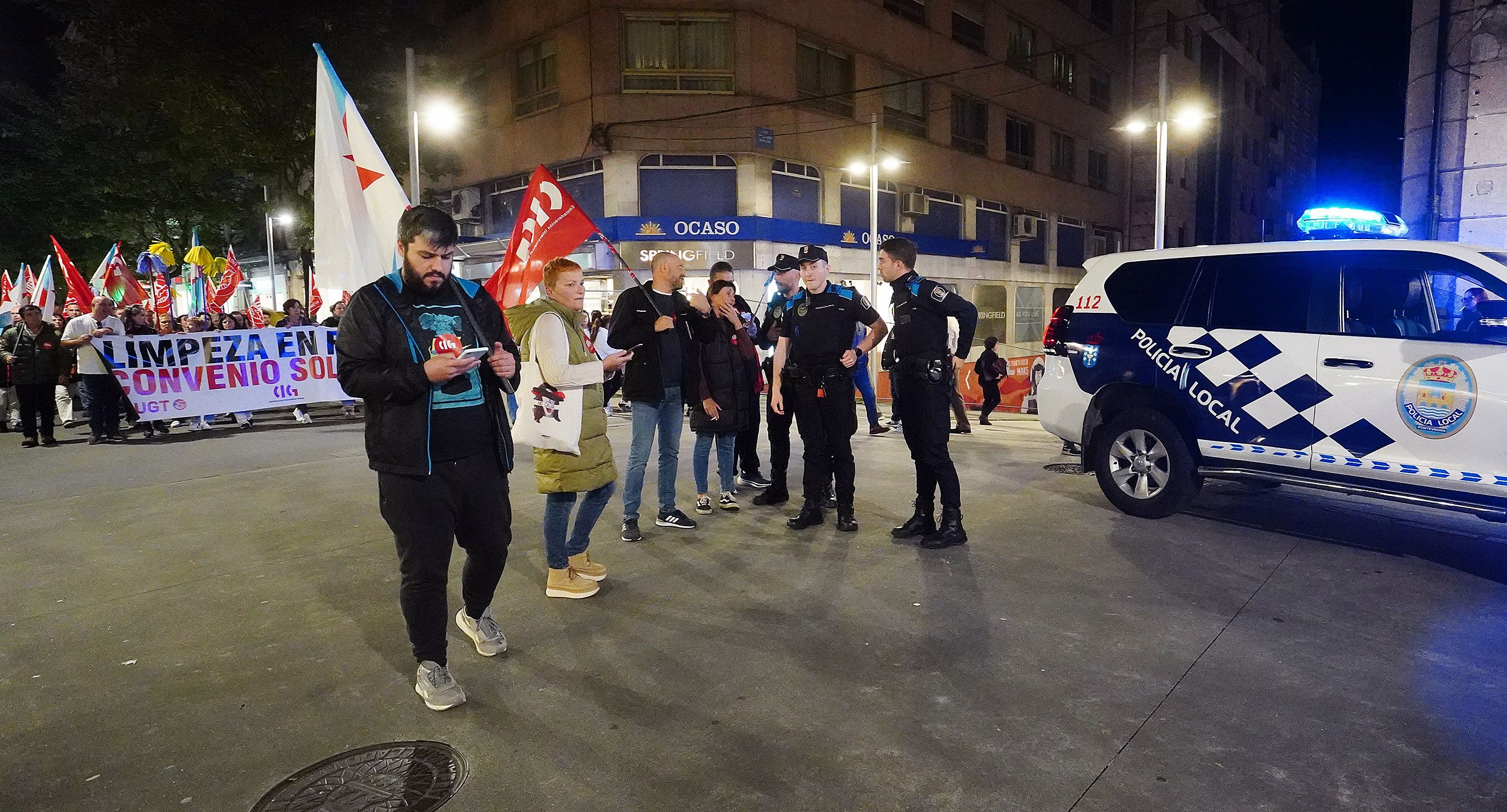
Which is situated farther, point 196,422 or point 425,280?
point 196,422

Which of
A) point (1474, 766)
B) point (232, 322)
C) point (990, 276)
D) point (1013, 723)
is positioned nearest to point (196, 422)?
point (232, 322)

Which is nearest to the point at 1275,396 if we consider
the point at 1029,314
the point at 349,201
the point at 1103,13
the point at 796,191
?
the point at 349,201

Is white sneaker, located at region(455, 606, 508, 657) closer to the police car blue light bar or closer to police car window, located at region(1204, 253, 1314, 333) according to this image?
police car window, located at region(1204, 253, 1314, 333)

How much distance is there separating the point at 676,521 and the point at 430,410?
3.18m

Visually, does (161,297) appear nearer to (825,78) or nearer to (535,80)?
(535,80)

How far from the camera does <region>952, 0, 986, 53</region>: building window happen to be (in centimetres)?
2959

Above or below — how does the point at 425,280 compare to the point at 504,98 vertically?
below

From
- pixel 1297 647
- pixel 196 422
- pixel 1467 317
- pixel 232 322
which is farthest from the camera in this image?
pixel 232 322

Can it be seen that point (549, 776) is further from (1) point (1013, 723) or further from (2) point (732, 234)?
(2) point (732, 234)

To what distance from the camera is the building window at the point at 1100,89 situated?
36.2 metres

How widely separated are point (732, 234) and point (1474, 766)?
21.5 m

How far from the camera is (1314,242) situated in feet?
19.7

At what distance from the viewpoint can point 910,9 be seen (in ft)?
91.3

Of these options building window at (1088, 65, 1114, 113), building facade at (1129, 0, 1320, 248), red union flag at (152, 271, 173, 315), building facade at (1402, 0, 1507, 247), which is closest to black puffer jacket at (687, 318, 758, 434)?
building facade at (1402, 0, 1507, 247)
